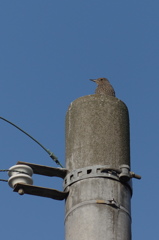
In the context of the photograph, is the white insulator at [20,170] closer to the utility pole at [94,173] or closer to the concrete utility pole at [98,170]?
the utility pole at [94,173]

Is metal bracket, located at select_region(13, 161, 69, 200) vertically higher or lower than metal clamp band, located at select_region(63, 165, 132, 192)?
lower

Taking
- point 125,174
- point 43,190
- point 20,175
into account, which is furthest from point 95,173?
point 20,175

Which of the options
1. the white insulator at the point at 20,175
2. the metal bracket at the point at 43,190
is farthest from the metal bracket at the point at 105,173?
the white insulator at the point at 20,175

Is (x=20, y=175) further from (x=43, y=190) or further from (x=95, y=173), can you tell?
(x=95, y=173)

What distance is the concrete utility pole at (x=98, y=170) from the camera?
17.7 feet

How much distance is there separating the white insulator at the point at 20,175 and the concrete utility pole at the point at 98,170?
34cm

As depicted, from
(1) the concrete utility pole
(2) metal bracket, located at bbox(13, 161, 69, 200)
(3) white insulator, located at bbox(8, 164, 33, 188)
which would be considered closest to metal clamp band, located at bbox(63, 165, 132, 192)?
(1) the concrete utility pole

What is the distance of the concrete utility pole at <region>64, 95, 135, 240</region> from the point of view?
17.7 ft

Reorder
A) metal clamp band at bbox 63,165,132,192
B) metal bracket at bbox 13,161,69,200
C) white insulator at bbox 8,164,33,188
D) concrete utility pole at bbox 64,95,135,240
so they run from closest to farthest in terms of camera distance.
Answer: concrete utility pole at bbox 64,95,135,240
metal clamp band at bbox 63,165,132,192
metal bracket at bbox 13,161,69,200
white insulator at bbox 8,164,33,188

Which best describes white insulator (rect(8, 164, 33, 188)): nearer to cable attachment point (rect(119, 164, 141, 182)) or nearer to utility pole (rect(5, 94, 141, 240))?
utility pole (rect(5, 94, 141, 240))

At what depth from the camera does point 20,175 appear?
599cm

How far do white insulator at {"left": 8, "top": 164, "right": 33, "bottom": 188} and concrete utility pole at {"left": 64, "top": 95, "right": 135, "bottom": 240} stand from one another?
1.11ft

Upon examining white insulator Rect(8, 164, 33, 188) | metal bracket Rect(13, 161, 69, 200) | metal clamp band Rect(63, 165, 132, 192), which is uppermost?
white insulator Rect(8, 164, 33, 188)

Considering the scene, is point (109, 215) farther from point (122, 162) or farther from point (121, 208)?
point (122, 162)
